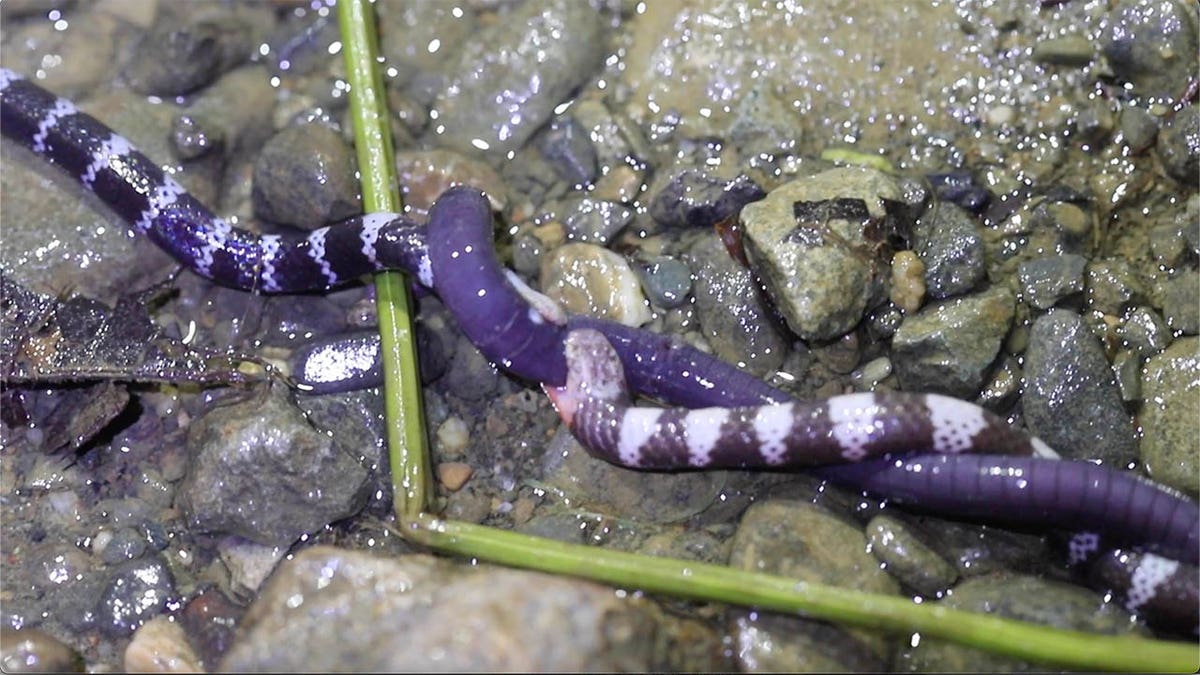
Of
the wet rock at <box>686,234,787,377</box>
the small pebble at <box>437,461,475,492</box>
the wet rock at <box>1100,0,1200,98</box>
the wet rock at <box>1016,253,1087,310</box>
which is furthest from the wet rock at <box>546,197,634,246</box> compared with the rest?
the wet rock at <box>1100,0,1200,98</box>

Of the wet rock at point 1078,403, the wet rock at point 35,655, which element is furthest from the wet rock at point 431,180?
the wet rock at point 1078,403

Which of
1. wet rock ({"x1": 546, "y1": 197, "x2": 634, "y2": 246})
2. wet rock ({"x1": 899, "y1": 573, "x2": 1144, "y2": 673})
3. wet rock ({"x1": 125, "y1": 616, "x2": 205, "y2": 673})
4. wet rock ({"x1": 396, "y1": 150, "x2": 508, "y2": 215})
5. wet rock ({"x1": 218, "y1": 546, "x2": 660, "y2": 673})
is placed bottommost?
wet rock ({"x1": 125, "y1": 616, "x2": 205, "y2": 673})

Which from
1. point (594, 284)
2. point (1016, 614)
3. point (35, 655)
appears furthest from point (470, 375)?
point (1016, 614)

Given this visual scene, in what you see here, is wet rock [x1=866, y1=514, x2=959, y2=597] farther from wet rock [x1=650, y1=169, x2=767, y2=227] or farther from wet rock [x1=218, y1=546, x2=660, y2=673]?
wet rock [x1=650, y1=169, x2=767, y2=227]

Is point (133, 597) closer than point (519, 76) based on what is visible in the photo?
Yes

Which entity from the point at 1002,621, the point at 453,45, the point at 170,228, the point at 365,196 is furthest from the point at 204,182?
the point at 1002,621

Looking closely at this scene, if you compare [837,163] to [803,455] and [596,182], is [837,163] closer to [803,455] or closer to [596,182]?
[596,182]

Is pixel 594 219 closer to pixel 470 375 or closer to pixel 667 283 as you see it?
pixel 667 283
